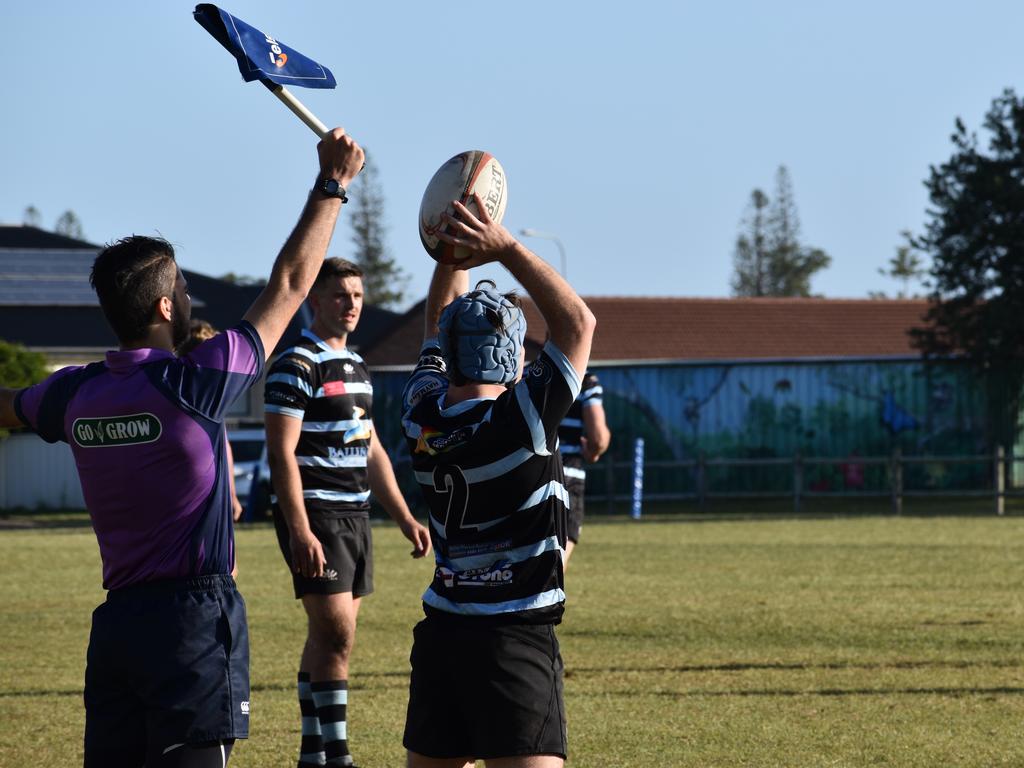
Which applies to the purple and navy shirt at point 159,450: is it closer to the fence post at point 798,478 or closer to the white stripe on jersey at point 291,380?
the white stripe on jersey at point 291,380

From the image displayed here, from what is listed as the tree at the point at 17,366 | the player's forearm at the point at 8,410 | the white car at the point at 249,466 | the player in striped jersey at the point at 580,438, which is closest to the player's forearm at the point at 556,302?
the player's forearm at the point at 8,410

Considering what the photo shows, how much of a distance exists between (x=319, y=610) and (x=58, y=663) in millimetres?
4154

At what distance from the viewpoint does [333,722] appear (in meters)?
6.73

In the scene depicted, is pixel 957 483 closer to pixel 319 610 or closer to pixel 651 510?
pixel 651 510

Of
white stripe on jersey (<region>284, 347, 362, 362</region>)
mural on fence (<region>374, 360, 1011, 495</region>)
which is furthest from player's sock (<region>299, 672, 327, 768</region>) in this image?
mural on fence (<region>374, 360, 1011, 495</region>)

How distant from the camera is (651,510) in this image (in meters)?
31.4

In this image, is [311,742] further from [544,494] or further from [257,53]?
[257,53]

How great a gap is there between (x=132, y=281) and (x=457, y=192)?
45.5 inches

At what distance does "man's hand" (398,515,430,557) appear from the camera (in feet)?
22.7

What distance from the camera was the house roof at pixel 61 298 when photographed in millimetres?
48594

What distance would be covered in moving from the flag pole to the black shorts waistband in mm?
1274

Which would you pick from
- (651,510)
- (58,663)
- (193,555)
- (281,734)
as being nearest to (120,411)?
Result: (193,555)

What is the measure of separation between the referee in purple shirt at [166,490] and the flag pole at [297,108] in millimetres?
39

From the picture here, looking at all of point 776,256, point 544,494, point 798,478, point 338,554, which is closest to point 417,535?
point 338,554
